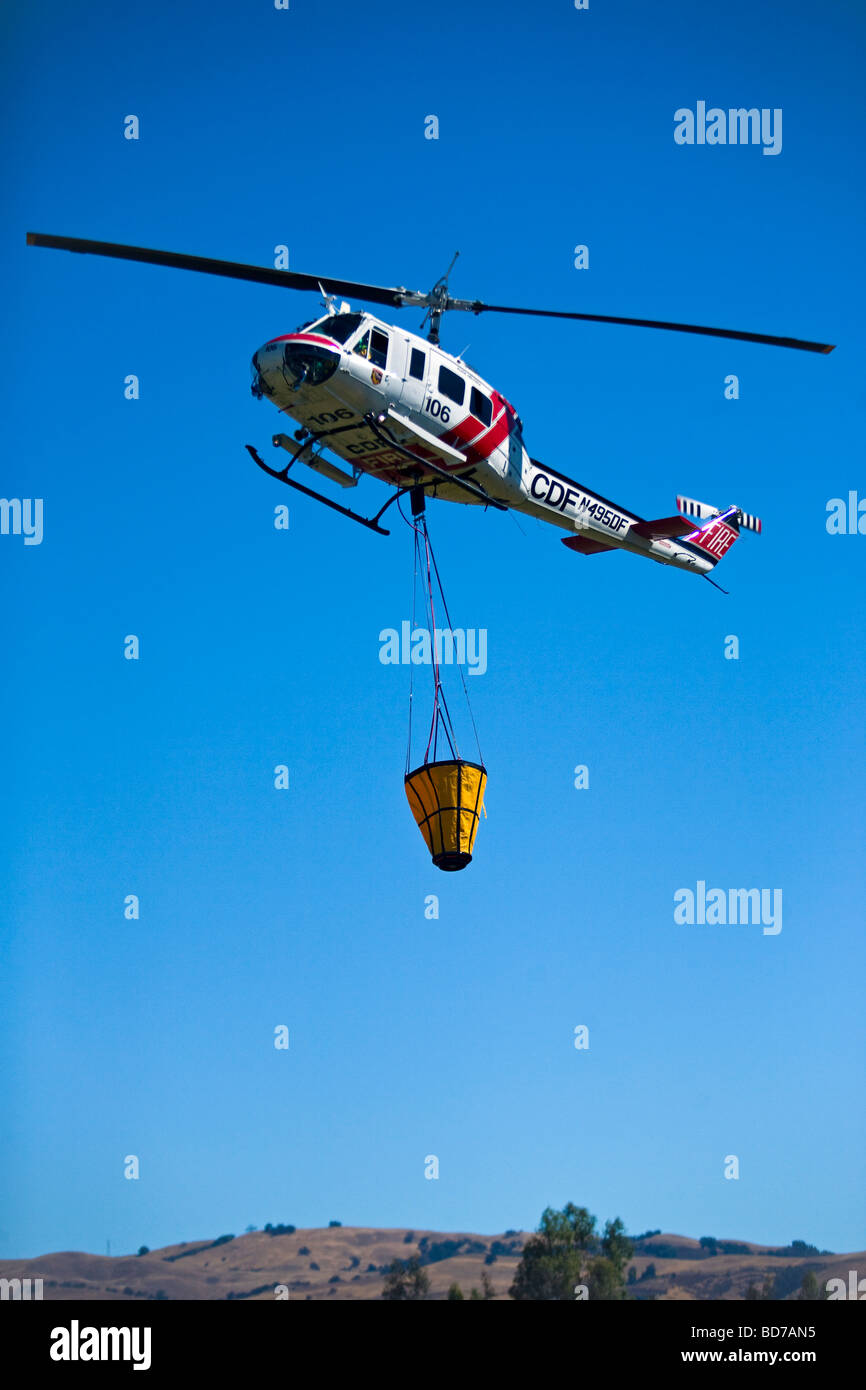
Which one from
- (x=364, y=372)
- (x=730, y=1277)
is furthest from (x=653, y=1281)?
(x=364, y=372)

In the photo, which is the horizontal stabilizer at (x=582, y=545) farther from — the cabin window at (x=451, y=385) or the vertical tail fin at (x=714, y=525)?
the cabin window at (x=451, y=385)

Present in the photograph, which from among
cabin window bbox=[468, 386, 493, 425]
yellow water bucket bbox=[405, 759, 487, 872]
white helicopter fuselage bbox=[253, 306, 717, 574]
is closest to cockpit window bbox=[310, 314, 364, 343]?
white helicopter fuselage bbox=[253, 306, 717, 574]

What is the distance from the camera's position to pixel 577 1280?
3211 inches

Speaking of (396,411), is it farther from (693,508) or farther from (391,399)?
(693,508)

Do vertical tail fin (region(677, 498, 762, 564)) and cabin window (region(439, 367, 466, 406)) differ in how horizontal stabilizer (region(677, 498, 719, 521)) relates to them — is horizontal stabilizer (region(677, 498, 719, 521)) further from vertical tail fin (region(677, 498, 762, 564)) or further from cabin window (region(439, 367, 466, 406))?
cabin window (region(439, 367, 466, 406))

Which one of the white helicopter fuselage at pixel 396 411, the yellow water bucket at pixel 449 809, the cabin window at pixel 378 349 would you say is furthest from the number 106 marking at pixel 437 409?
the yellow water bucket at pixel 449 809

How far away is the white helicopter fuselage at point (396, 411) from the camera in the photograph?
25250mm

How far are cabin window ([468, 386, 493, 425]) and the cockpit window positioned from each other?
2.32 m

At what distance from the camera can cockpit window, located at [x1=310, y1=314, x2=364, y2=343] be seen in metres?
25.5

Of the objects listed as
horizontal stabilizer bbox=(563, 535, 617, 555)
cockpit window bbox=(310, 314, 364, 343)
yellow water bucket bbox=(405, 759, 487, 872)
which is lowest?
yellow water bucket bbox=(405, 759, 487, 872)

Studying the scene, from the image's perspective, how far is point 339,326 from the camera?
84.1 feet

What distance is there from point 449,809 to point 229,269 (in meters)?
8.42
